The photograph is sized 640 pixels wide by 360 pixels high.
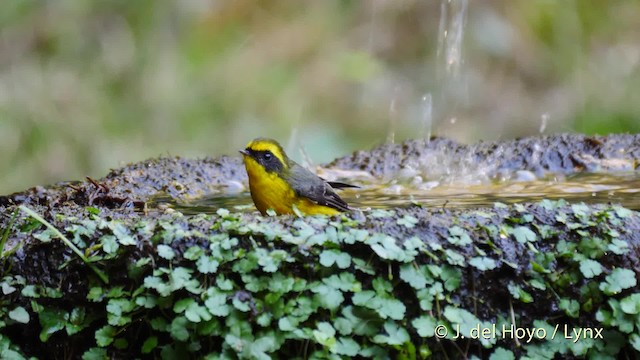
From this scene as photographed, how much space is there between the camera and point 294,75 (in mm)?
11023

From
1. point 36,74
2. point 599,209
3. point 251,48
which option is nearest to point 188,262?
point 599,209

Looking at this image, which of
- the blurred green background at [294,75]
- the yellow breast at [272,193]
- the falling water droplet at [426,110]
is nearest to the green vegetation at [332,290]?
the yellow breast at [272,193]

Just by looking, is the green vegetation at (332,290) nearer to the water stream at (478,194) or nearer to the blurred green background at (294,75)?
the water stream at (478,194)

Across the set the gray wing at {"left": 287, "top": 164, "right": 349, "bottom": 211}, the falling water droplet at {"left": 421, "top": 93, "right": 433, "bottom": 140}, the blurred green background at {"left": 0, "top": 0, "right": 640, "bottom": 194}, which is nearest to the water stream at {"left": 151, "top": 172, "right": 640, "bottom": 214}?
the gray wing at {"left": 287, "top": 164, "right": 349, "bottom": 211}

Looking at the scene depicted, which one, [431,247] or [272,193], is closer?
[431,247]

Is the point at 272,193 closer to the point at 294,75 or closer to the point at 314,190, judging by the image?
the point at 314,190

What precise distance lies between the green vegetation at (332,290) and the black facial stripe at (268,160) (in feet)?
3.56

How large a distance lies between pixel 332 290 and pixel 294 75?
311 inches

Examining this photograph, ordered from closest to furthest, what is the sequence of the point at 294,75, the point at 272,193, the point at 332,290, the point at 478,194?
1. the point at 332,290
2. the point at 272,193
3. the point at 478,194
4. the point at 294,75

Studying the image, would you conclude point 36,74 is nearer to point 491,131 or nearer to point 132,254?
point 491,131

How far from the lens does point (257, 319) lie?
3268mm

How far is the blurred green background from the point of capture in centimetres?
944

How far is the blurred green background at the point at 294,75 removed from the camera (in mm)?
9438

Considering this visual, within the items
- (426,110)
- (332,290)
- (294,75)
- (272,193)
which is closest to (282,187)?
(272,193)
